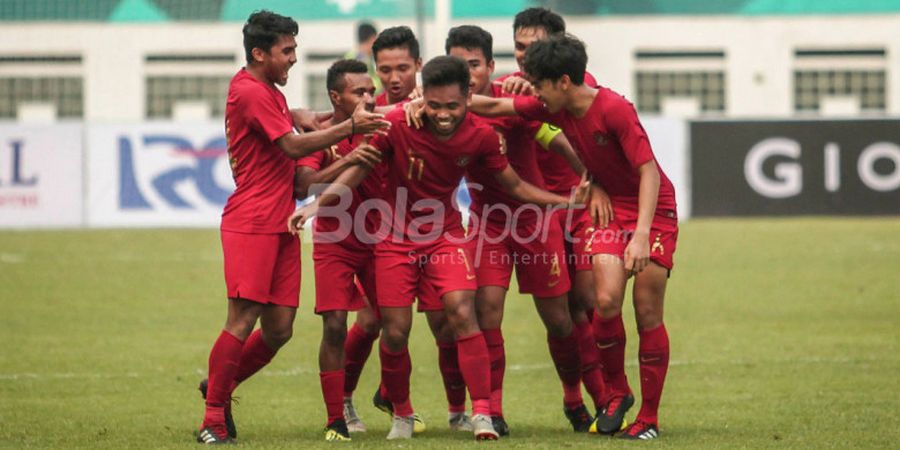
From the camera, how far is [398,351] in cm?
851

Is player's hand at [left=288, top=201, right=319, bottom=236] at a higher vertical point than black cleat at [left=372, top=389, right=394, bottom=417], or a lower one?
higher

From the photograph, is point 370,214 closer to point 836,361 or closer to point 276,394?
point 276,394

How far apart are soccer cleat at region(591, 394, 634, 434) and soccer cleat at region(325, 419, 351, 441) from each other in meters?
1.36

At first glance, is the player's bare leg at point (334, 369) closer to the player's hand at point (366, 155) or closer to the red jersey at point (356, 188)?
the red jersey at point (356, 188)

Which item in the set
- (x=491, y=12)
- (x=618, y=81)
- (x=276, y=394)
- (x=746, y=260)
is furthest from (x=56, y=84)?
(x=276, y=394)

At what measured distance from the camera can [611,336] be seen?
850 centimetres

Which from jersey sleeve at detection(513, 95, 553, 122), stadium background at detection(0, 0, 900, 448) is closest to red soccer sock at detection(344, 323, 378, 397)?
stadium background at detection(0, 0, 900, 448)

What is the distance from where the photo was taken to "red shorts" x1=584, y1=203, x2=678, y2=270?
8.34 metres

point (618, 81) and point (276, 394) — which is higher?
point (618, 81)

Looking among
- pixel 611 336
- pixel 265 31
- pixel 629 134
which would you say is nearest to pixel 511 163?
pixel 629 134

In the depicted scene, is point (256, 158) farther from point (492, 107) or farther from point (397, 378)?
point (397, 378)

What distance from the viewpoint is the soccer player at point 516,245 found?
348 inches

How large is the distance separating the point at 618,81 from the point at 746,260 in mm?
21058

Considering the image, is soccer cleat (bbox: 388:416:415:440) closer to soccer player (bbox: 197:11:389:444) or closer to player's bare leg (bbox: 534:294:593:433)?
soccer player (bbox: 197:11:389:444)
